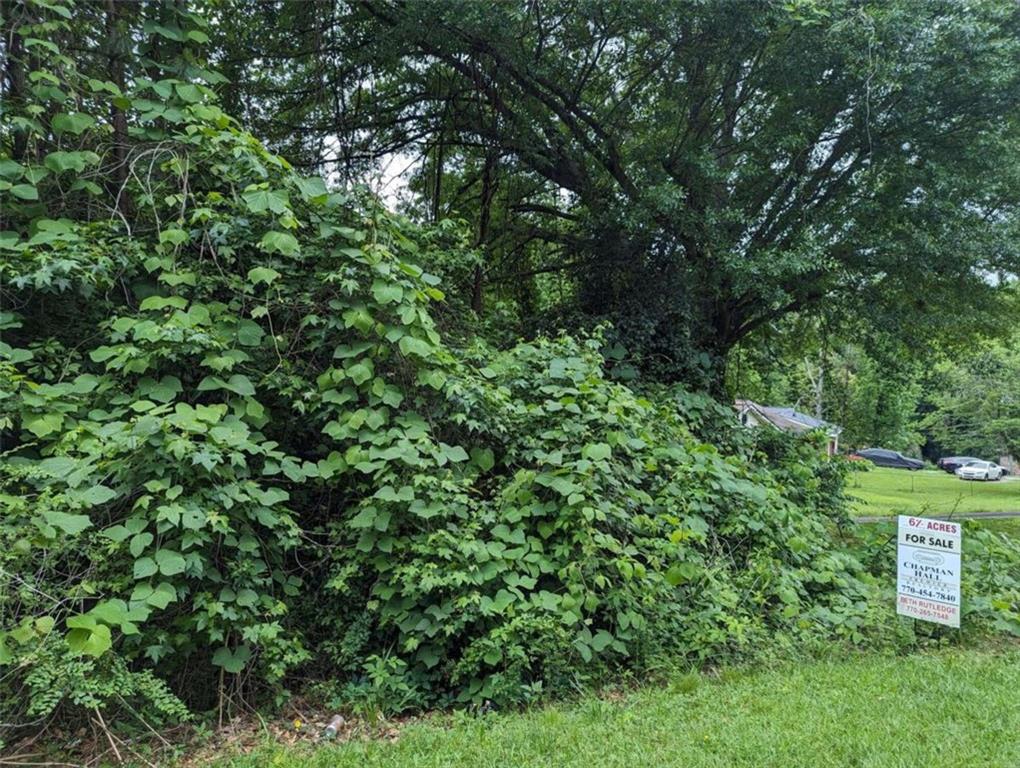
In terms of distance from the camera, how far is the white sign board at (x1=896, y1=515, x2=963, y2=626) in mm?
3406

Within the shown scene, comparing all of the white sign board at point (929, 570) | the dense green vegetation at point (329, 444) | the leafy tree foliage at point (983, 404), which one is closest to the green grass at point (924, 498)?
the leafy tree foliage at point (983, 404)

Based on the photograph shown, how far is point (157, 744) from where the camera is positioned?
2.47 meters

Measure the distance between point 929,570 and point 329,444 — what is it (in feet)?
12.5

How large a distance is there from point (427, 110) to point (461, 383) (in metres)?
5.04

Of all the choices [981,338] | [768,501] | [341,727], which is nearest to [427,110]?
[768,501]

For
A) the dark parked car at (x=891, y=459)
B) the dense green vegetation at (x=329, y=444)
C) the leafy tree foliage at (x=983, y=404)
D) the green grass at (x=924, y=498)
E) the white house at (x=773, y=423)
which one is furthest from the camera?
the dark parked car at (x=891, y=459)

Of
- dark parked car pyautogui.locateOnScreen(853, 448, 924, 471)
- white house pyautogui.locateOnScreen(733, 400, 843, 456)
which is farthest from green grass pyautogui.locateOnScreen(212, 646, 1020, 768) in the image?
dark parked car pyautogui.locateOnScreen(853, 448, 924, 471)

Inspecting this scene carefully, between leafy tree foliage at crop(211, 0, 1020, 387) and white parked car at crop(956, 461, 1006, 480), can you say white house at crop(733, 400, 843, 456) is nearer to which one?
leafy tree foliage at crop(211, 0, 1020, 387)

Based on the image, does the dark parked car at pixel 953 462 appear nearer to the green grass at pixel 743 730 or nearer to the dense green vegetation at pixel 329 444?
the dense green vegetation at pixel 329 444

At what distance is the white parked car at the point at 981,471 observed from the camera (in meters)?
26.3

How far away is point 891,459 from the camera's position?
33.3 m

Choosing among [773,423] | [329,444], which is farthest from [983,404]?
[329,444]

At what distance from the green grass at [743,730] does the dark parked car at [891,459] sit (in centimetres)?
3468

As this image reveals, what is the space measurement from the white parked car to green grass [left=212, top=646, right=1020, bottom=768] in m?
29.7
